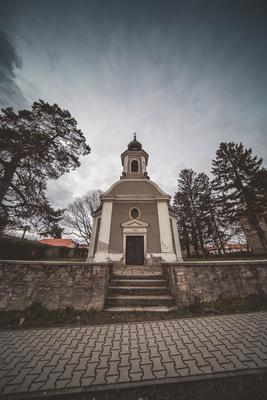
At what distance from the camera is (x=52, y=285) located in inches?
207

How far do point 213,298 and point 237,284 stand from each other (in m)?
1.01

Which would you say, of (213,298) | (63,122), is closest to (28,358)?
(213,298)

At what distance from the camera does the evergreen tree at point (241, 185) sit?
49.5ft

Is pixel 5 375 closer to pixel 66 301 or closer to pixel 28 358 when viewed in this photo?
pixel 28 358

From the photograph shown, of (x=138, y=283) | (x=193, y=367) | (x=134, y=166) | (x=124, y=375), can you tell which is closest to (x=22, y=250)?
(x=134, y=166)

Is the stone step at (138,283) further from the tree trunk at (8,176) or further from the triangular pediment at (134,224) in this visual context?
the tree trunk at (8,176)

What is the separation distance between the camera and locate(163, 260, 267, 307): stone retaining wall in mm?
5402

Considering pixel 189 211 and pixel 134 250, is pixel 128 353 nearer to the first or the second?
pixel 134 250

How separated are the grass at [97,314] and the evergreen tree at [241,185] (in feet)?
37.8

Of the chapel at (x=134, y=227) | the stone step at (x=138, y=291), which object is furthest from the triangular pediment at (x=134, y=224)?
the stone step at (x=138, y=291)

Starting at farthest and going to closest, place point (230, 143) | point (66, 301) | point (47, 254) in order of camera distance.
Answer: point (47, 254), point (230, 143), point (66, 301)

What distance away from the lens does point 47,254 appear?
24.2 m

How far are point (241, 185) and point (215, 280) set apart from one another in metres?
13.5

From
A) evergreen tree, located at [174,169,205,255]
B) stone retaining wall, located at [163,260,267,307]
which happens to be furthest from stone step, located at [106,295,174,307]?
evergreen tree, located at [174,169,205,255]
